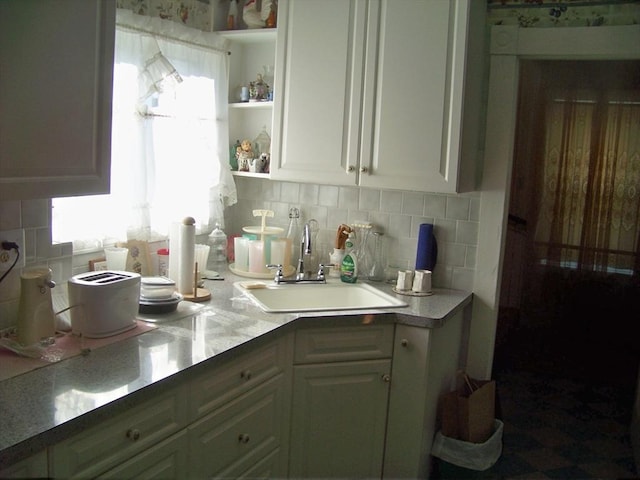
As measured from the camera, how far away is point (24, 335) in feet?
6.17

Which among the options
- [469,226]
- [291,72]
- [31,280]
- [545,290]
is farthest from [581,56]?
[545,290]

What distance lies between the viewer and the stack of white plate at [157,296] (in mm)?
2289

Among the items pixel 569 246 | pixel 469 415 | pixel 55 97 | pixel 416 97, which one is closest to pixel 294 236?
pixel 416 97

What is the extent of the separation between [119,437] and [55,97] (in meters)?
A: 0.90

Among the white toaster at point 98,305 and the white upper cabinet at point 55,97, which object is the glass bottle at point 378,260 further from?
the white upper cabinet at point 55,97

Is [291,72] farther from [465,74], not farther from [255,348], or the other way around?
[255,348]

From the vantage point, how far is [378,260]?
3.05m

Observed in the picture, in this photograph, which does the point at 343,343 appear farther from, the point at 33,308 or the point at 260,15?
the point at 260,15

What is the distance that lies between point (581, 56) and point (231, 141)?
1.66 metres

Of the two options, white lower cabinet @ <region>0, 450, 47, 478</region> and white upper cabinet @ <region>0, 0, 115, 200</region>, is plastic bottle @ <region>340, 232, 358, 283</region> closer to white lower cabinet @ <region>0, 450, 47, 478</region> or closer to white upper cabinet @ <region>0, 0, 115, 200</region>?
white upper cabinet @ <region>0, 0, 115, 200</region>

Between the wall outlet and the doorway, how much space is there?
11.4ft

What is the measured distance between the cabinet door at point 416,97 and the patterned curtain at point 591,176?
257 cm

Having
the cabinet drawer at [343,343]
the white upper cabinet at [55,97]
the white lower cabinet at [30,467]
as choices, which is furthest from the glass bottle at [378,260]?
the white lower cabinet at [30,467]

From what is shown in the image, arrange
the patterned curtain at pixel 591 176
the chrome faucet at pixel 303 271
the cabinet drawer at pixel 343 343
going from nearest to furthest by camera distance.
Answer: the cabinet drawer at pixel 343 343 < the chrome faucet at pixel 303 271 < the patterned curtain at pixel 591 176
